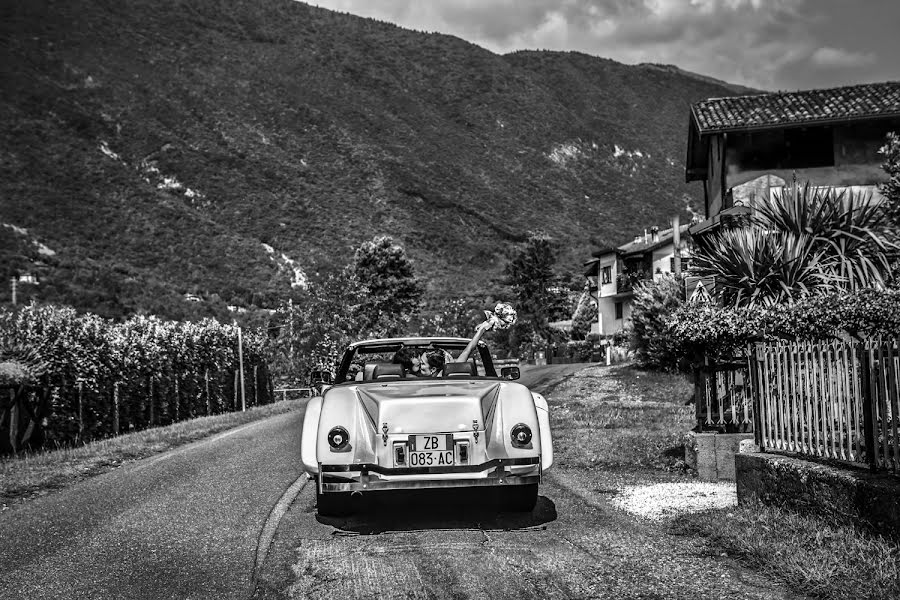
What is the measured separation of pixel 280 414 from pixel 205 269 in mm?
31905

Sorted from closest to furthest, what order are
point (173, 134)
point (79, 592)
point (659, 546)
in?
1. point (79, 592)
2. point (659, 546)
3. point (173, 134)

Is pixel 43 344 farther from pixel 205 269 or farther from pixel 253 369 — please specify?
pixel 205 269

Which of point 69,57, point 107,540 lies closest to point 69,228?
point 69,57

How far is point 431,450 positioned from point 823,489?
3034 mm

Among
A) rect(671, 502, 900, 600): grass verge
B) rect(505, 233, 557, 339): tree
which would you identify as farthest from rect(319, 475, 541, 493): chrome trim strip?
rect(505, 233, 557, 339): tree

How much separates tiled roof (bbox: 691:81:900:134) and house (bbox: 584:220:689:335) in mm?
29334

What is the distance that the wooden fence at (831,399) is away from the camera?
6.61 metres

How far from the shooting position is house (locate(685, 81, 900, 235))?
88.5ft

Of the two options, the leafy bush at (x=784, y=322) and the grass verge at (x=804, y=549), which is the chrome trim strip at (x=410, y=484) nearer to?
the grass verge at (x=804, y=549)

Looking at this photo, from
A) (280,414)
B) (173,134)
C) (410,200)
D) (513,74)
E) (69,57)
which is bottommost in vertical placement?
(280,414)

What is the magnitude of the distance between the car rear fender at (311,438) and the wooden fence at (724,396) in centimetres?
503

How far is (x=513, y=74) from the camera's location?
5305 inches

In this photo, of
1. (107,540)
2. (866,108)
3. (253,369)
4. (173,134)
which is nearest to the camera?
(107,540)

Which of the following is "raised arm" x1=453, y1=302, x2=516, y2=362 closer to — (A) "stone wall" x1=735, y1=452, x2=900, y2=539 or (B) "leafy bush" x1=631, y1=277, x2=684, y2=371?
(A) "stone wall" x1=735, y1=452, x2=900, y2=539
